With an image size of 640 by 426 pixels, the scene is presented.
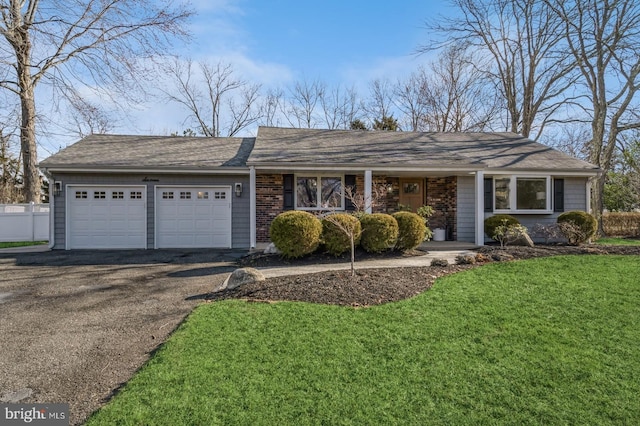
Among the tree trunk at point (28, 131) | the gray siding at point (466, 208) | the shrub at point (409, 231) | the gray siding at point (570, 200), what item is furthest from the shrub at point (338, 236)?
the tree trunk at point (28, 131)

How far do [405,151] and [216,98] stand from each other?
19.3 metres

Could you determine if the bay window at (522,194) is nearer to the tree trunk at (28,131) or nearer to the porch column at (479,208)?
the porch column at (479,208)

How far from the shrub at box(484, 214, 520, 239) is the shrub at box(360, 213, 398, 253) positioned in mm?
4102

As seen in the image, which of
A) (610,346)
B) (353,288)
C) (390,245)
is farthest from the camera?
(390,245)

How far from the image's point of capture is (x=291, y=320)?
4117mm

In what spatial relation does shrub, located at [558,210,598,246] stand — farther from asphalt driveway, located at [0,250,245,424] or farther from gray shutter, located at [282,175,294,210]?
asphalt driveway, located at [0,250,245,424]

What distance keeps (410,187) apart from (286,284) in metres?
8.42

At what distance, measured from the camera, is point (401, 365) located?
3133mm

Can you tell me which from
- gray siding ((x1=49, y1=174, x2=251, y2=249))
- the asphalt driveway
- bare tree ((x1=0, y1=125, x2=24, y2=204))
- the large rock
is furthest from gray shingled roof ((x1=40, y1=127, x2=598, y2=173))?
bare tree ((x1=0, y1=125, x2=24, y2=204))

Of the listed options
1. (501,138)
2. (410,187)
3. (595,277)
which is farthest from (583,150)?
(595,277)

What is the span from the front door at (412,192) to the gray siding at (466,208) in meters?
1.44

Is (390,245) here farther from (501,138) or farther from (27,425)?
(501,138)

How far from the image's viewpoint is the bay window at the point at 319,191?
11414 millimetres

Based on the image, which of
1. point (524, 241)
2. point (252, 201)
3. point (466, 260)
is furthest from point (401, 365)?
point (524, 241)
